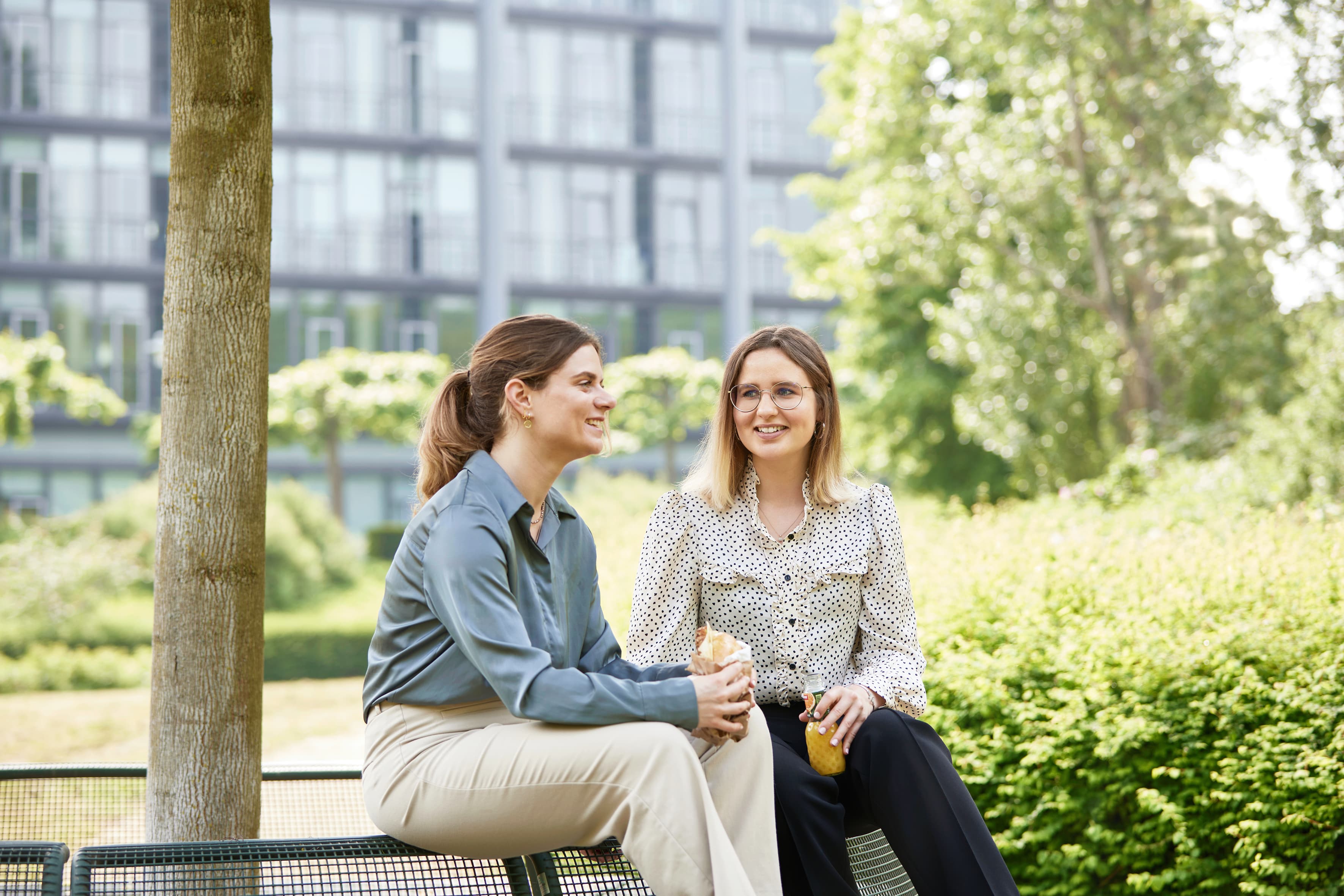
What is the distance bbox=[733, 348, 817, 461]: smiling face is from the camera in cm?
355

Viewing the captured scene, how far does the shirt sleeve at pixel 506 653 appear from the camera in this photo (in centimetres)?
249

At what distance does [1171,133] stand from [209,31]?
12.0 meters

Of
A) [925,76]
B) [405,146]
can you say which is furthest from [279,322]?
[925,76]

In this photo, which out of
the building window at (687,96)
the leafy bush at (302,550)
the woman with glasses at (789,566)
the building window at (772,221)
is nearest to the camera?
the woman with glasses at (789,566)

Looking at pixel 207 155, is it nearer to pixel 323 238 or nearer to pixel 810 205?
pixel 323 238

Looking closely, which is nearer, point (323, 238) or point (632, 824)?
point (632, 824)

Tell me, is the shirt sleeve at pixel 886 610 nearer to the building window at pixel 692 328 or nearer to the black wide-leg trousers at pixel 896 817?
the black wide-leg trousers at pixel 896 817

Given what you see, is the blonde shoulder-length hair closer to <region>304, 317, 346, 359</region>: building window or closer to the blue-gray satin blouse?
the blue-gray satin blouse

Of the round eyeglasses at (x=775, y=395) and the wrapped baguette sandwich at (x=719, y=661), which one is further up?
the round eyeglasses at (x=775, y=395)

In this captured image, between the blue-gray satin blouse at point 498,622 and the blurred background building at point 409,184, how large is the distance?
21819 mm

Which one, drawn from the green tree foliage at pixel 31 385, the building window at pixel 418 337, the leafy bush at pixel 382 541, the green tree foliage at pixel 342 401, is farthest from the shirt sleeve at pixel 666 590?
the building window at pixel 418 337

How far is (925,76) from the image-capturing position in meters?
15.9

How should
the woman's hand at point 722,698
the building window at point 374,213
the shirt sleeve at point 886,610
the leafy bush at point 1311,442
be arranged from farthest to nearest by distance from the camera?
the building window at point 374,213, the leafy bush at point 1311,442, the shirt sleeve at point 886,610, the woman's hand at point 722,698

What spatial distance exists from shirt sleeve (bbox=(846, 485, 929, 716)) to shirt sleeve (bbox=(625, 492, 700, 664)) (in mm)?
477
